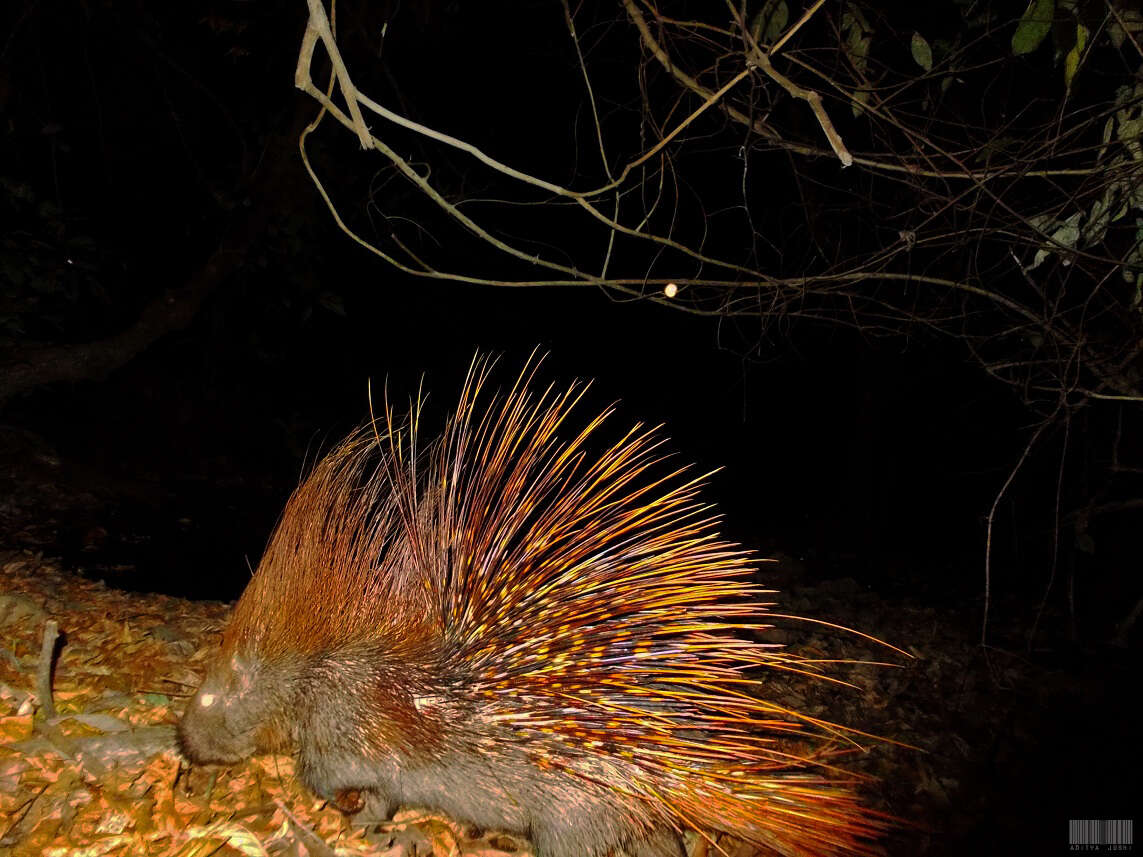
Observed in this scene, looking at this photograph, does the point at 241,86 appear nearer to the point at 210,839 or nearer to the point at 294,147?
the point at 294,147

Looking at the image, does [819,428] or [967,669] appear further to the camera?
[819,428]

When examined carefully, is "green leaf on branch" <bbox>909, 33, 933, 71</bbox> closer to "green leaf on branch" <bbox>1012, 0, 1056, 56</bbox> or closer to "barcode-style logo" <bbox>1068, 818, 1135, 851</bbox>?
"green leaf on branch" <bbox>1012, 0, 1056, 56</bbox>

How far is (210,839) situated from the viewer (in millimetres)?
2088

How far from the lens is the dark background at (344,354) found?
5.27 metres

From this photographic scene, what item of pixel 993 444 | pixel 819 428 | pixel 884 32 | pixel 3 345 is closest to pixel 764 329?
pixel 884 32

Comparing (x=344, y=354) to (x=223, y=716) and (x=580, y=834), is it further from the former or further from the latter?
(x=580, y=834)

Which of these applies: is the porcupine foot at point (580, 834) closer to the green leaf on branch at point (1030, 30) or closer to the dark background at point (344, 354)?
the dark background at point (344, 354)

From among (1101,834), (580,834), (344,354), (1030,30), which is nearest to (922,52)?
(1030,30)

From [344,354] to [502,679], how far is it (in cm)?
992

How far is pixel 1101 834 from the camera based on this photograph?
3045mm

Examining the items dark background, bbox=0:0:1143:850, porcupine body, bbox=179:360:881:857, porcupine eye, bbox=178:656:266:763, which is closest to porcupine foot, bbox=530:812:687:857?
porcupine body, bbox=179:360:881:857

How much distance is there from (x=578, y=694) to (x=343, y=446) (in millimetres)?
1173

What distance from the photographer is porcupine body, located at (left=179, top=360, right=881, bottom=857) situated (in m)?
2.21

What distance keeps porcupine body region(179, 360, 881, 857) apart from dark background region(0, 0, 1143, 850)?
47.4 inches
